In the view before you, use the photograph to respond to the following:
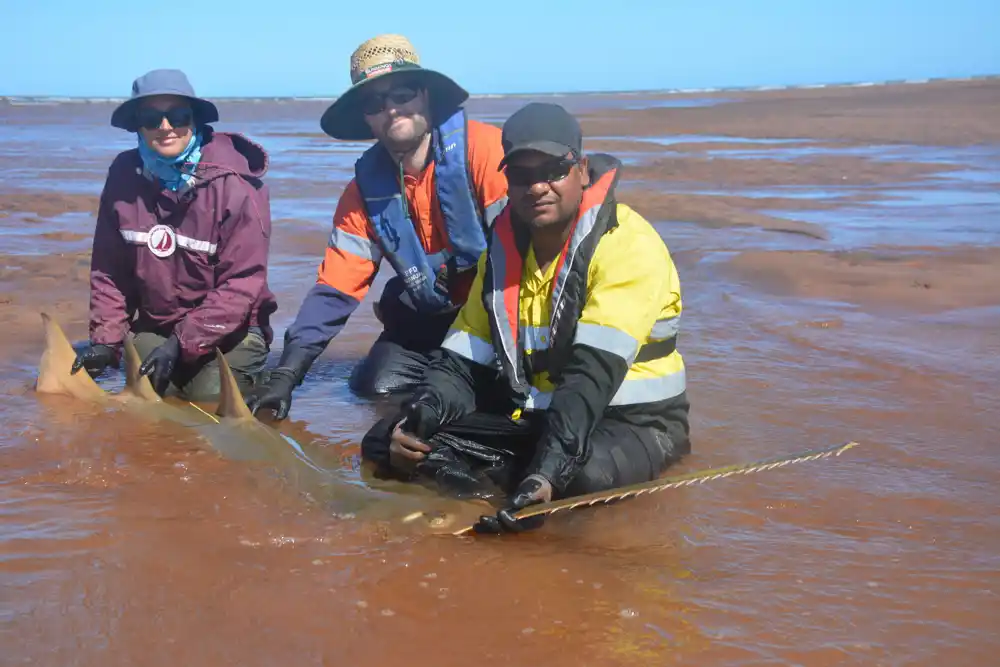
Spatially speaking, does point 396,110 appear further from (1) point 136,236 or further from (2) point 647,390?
(2) point 647,390

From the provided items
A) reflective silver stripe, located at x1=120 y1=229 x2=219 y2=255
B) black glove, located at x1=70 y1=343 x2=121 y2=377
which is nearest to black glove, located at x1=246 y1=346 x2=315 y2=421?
reflective silver stripe, located at x1=120 y1=229 x2=219 y2=255

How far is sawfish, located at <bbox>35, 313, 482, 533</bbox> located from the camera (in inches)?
128

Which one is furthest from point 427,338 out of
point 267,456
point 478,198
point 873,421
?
point 873,421

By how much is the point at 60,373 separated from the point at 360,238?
1553mm

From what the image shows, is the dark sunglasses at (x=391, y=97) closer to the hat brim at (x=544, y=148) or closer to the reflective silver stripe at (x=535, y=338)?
the hat brim at (x=544, y=148)

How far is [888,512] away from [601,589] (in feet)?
3.93

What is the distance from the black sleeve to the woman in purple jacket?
215cm

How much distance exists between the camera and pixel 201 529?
3281 mm

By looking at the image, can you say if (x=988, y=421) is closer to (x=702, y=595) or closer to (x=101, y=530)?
(x=702, y=595)

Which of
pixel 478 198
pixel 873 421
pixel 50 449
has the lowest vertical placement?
pixel 50 449

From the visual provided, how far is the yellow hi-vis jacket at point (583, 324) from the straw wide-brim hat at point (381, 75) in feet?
3.41

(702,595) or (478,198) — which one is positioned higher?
(478,198)

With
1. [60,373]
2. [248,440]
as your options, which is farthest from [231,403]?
[60,373]

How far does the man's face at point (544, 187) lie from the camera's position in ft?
10.8
